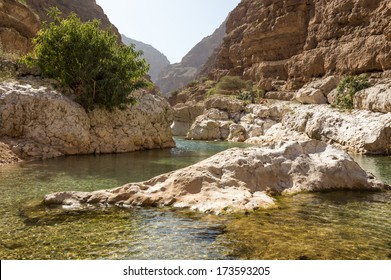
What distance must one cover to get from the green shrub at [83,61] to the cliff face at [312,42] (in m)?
39.8

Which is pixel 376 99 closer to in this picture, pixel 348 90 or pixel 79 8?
pixel 348 90

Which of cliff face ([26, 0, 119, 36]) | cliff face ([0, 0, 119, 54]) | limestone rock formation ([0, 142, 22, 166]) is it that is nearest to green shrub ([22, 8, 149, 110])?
cliff face ([0, 0, 119, 54])

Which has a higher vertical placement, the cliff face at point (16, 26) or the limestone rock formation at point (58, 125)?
the cliff face at point (16, 26)

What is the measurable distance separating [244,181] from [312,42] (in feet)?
212

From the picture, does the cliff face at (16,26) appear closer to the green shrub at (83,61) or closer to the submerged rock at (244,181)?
the green shrub at (83,61)

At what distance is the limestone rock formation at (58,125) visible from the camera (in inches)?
800

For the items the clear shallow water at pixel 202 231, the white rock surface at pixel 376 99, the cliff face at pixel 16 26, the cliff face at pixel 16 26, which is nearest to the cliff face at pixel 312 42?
the white rock surface at pixel 376 99

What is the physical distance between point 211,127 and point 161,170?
1318 inches

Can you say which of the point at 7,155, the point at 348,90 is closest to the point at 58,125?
the point at 7,155

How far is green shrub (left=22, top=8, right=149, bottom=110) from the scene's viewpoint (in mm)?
24297

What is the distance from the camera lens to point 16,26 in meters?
37.8

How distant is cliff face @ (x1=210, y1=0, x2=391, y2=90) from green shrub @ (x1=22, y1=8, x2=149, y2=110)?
39774 millimetres

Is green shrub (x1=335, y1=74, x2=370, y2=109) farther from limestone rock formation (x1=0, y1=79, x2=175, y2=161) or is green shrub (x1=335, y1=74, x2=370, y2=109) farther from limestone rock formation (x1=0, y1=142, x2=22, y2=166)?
limestone rock formation (x1=0, y1=142, x2=22, y2=166)

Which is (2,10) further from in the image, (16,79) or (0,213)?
(0,213)
